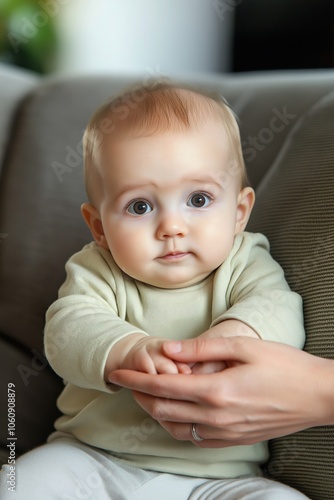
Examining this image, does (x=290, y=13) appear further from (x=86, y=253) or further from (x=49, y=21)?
(x=86, y=253)

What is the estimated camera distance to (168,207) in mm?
988

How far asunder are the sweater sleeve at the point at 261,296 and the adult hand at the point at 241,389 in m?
0.06

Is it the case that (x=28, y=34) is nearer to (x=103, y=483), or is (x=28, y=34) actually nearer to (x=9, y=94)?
(x=9, y=94)

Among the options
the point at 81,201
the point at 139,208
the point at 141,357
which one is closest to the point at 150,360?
the point at 141,357

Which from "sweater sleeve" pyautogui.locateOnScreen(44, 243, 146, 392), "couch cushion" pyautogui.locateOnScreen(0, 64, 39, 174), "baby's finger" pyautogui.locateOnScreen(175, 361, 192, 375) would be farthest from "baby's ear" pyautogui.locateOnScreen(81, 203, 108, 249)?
"couch cushion" pyautogui.locateOnScreen(0, 64, 39, 174)

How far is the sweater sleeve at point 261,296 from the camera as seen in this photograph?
0.96 meters

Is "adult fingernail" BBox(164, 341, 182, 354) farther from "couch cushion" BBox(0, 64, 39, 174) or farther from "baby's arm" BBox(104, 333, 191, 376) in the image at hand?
"couch cushion" BBox(0, 64, 39, 174)

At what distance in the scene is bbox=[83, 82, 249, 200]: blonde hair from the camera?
102cm

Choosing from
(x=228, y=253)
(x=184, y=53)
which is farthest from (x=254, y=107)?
(x=184, y=53)

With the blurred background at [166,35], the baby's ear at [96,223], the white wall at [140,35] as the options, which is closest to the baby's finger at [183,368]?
the baby's ear at [96,223]

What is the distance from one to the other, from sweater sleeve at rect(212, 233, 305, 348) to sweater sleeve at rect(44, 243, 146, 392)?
0.15 m

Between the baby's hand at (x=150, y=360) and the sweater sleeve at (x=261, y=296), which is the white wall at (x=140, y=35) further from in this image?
the baby's hand at (x=150, y=360)

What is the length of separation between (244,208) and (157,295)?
0.64 ft

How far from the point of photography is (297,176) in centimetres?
113
